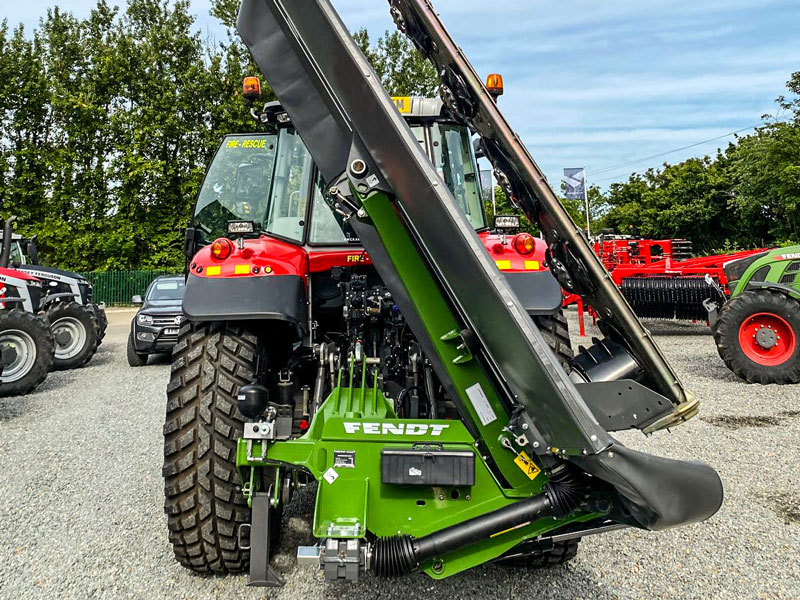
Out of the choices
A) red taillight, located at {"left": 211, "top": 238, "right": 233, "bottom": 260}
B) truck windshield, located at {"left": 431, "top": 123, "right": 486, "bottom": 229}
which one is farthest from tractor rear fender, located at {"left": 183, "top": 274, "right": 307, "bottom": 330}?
truck windshield, located at {"left": 431, "top": 123, "right": 486, "bottom": 229}

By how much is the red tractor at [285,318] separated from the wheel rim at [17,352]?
18.5ft

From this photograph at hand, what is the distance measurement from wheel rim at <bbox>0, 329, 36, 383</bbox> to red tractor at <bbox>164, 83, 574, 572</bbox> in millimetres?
5642

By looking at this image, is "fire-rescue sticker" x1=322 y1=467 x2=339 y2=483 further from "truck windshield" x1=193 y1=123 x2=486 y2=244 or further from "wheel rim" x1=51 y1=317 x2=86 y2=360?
"wheel rim" x1=51 y1=317 x2=86 y2=360

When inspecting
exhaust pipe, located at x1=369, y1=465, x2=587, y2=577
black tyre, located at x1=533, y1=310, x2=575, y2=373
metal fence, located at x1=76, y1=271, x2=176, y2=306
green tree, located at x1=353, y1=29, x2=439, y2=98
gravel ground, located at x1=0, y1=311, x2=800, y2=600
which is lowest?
metal fence, located at x1=76, y1=271, x2=176, y2=306

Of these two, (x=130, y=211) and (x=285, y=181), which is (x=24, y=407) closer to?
(x=285, y=181)

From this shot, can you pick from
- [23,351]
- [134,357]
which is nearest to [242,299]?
[23,351]

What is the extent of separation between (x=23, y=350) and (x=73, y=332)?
2713 millimetres

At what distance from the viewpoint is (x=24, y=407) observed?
7.46 m

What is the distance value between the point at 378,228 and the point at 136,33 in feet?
101

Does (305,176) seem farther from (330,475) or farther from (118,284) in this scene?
(118,284)

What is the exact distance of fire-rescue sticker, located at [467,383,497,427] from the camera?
7.72ft

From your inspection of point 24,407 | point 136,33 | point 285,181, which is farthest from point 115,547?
point 136,33

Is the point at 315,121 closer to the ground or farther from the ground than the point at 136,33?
closer to the ground

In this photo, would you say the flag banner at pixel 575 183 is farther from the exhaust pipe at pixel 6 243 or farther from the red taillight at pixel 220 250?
the red taillight at pixel 220 250
